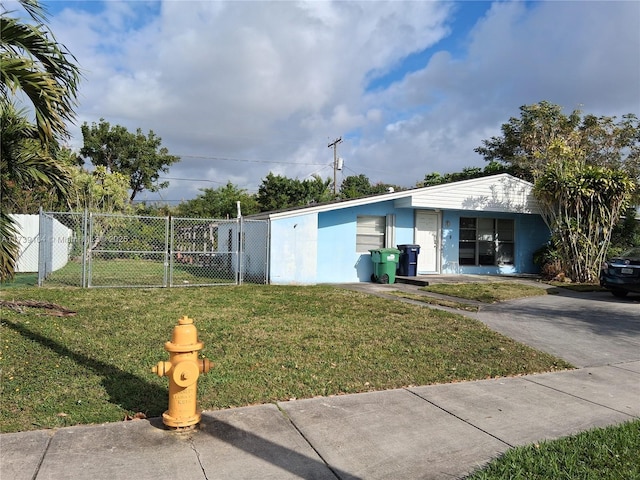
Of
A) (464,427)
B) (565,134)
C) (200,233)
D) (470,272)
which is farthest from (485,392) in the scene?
(565,134)

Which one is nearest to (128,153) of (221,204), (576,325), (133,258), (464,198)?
(221,204)

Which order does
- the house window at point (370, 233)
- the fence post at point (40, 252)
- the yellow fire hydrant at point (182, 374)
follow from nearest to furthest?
the yellow fire hydrant at point (182, 374)
the fence post at point (40, 252)
the house window at point (370, 233)

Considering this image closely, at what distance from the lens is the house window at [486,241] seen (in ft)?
57.7

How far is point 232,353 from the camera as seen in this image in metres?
6.01

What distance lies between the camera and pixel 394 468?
344cm

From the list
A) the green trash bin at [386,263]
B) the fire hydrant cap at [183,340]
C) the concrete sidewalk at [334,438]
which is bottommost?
the concrete sidewalk at [334,438]

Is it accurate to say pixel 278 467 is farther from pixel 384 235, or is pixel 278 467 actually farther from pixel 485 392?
pixel 384 235

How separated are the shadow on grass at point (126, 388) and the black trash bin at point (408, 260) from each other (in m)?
11.2

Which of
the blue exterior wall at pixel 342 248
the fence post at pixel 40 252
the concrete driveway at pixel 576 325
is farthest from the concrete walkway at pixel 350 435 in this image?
the blue exterior wall at pixel 342 248

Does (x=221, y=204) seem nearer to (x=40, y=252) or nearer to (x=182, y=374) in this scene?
(x=40, y=252)

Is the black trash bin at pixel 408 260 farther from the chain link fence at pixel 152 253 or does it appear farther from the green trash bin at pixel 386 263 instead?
the chain link fence at pixel 152 253

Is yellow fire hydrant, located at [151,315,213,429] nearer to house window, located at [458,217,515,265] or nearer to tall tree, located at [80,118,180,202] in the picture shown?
house window, located at [458,217,515,265]

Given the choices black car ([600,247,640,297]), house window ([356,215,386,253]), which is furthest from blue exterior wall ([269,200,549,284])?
black car ([600,247,640,297])

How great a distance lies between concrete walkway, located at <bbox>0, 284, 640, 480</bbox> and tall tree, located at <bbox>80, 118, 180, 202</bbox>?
2996 cm
